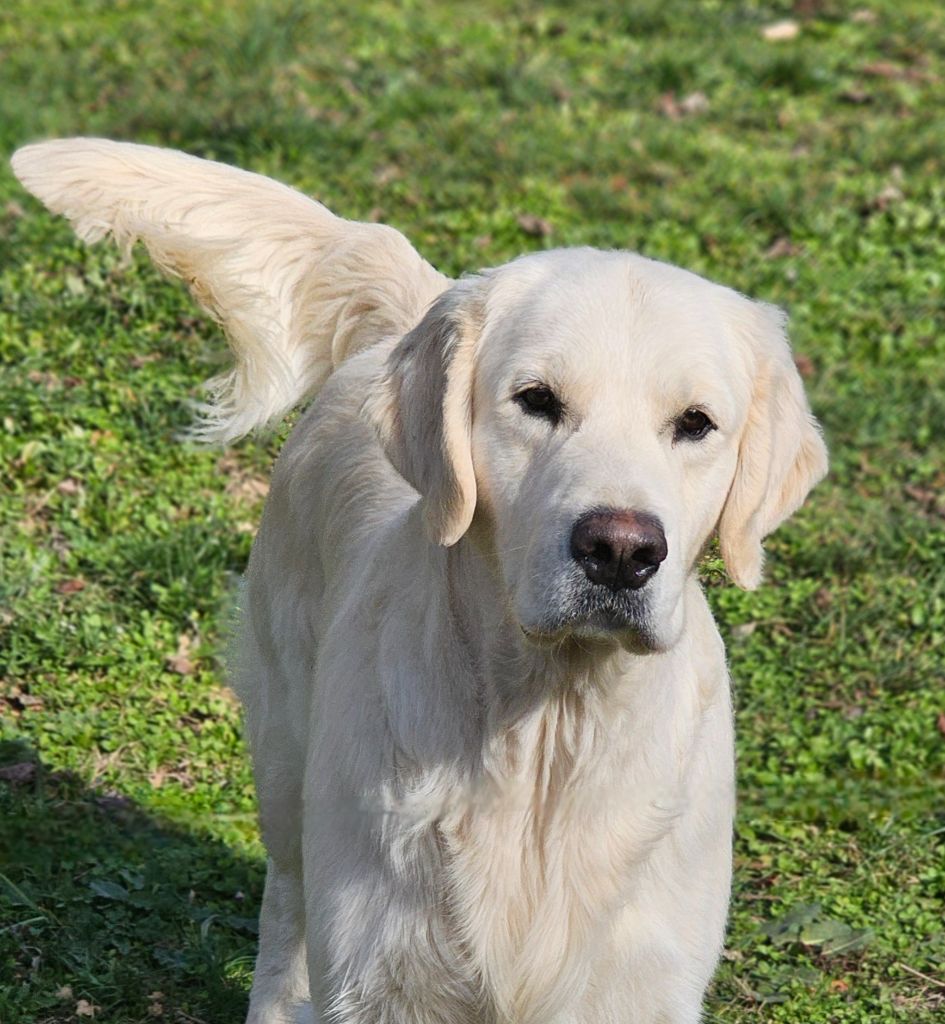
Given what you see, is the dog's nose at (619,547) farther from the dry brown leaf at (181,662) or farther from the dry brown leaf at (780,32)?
the dry brown leaf at (780,32)

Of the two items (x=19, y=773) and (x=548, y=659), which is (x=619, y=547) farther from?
(x=19, y=773)

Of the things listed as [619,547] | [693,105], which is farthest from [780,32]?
[619,547]

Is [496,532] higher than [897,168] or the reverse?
higher

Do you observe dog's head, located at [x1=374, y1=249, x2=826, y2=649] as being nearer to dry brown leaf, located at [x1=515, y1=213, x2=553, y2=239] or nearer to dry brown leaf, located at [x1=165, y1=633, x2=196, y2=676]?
dry brown leaf, located at [x1=165, y1=633, x2=196, y2=676]

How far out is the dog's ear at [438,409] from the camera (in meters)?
3.05

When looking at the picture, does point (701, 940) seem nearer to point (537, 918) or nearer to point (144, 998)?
point (537, 918)

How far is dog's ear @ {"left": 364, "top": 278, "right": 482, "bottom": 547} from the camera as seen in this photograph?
3.05 metres

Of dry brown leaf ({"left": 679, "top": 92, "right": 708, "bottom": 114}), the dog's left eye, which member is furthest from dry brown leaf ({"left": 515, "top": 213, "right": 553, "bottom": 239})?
the dog's left eye

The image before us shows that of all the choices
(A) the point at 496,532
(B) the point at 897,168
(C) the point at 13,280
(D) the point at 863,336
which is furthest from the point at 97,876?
(B) the point at 897,168

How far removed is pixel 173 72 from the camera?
29.2 ft

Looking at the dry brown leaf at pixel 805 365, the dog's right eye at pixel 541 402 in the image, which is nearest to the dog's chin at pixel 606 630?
the dog's right eye at pixel 541 402

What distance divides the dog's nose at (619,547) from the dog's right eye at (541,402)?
0.27 m

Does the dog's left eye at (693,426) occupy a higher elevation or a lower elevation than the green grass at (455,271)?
higher

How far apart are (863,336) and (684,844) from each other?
472 centimetres
